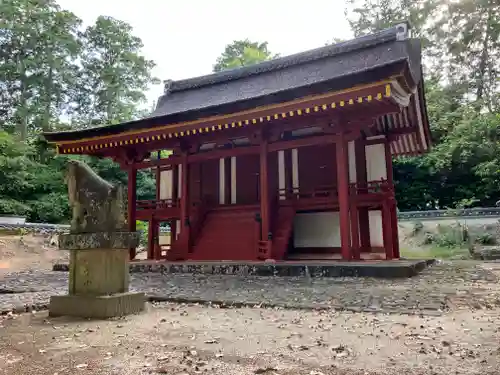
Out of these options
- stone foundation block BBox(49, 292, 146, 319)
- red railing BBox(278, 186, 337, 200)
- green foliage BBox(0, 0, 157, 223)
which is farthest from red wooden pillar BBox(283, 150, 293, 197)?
green foliage BBox(0, 0, 157, 223)

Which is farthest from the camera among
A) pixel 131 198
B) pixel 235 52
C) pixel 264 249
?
pixel 235 52

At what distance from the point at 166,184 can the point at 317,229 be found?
6.36m

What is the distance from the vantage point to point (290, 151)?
12.9 metres

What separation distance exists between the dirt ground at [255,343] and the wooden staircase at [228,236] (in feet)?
19.8

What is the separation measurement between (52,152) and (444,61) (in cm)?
2829

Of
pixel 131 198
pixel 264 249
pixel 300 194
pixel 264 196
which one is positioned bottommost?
pixel 264 249

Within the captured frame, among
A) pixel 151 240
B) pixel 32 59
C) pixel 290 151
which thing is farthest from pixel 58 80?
pixel 290 151

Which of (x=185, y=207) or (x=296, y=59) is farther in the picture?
(x=296, y=59)

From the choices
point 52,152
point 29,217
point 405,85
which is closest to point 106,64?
point 52,152

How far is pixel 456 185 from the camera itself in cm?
2309

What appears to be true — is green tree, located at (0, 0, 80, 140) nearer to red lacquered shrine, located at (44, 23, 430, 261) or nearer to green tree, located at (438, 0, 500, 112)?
red lacquered shrine, located at (44, 23, 430, 261)

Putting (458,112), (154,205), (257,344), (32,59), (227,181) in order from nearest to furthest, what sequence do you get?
(257,344)
(154,205)
(227,181)
(458,112)
(32,59)

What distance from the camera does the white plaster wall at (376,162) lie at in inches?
472

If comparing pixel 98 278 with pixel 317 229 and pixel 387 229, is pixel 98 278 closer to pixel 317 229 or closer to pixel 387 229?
pixel 387 229
